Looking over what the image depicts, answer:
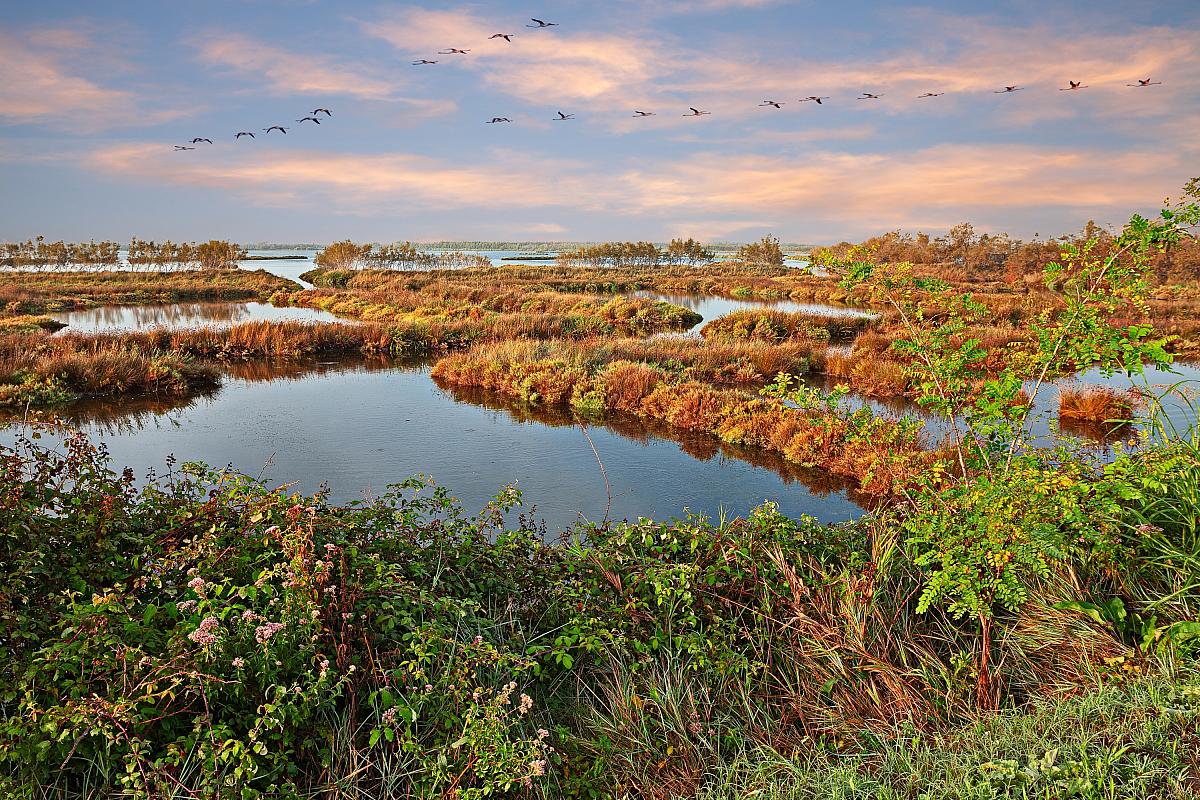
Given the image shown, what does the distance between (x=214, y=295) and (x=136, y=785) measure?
53642 mm

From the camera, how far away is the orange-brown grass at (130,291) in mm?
37125

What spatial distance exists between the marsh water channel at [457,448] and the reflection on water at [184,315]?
48.5 feet

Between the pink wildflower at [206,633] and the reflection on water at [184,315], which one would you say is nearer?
the pink wildflower at [206,633]

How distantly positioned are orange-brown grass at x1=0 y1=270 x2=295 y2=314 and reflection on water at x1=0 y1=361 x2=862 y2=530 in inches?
1100

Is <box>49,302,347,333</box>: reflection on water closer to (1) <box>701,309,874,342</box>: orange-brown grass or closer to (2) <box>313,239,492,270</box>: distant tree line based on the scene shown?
(1) <box>701,309,874,342</box>: orange-brown grass

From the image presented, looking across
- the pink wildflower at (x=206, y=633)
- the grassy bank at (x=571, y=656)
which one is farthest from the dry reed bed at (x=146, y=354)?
the pink wildflower at (x=206, y=633)

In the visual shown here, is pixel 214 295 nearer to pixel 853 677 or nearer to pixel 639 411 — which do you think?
pixel 639 411

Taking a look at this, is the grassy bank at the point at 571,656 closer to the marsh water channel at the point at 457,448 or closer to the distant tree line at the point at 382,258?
the marsh water channel at the point at 457,448

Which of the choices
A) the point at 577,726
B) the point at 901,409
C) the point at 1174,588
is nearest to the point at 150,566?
the point at 577,726

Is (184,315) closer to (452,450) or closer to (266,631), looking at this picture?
(452,450)

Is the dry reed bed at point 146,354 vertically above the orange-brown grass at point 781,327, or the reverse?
the orange-brown grass at point 781,327

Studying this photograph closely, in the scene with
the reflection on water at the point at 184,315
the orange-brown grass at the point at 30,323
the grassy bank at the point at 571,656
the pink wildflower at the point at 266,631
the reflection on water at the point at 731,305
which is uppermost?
the reflection on water at the point at 731,305

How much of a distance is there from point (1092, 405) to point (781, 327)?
1388cm

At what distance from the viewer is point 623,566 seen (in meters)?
4.59
